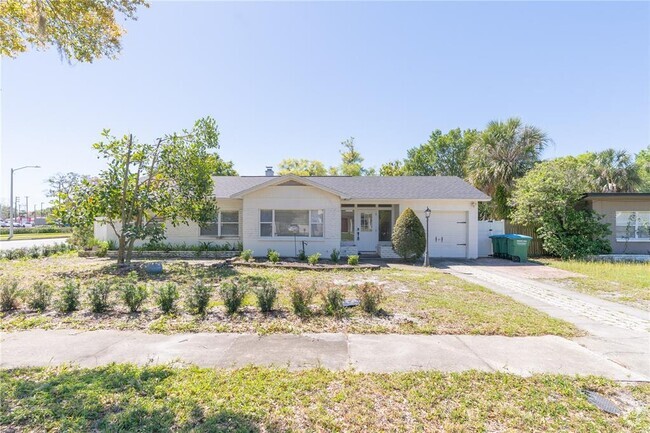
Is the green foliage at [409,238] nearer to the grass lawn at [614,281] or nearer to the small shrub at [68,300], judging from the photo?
the grass lawn at [614,281]

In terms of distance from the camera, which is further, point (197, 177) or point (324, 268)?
point (197, 177)

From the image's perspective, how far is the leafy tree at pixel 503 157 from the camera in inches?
796

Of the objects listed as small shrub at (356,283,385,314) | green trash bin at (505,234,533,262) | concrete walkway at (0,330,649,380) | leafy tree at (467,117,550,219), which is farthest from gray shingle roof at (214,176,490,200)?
concrete walkway at (0,330,649,380)

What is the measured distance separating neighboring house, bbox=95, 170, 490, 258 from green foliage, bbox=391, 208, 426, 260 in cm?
143

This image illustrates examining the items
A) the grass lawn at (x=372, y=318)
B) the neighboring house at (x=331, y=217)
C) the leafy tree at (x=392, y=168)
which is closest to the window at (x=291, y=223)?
the neighboring house at (x=331, y=217)

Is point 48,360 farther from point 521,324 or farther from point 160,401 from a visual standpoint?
point 521,324

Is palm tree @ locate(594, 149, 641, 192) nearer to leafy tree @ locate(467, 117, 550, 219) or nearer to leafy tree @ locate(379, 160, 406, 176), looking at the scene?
leafy tree @ locate(467, 117, 550, 219)

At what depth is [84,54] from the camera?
288 inches

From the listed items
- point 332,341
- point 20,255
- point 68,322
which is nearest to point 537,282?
point 332,341

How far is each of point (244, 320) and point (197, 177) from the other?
8514mm

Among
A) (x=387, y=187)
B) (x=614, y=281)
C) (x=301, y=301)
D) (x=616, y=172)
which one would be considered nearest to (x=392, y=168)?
(x=616, y=172)

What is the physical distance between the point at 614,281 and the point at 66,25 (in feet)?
53.3

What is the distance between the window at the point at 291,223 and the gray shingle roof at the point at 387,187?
1.56 metres

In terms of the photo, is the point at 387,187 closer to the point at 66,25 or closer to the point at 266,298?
the point at 266,298
